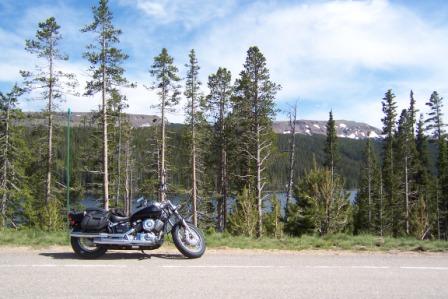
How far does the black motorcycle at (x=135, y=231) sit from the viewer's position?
26.2 ft

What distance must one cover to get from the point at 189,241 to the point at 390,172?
44.9 meters

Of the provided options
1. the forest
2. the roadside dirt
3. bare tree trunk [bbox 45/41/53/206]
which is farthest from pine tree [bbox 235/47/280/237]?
the roadside dirt

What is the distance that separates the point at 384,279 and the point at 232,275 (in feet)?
7.79

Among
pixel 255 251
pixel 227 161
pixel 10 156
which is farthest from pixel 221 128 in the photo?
pixel 255 251

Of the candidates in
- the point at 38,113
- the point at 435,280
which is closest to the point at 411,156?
the point at 38,113

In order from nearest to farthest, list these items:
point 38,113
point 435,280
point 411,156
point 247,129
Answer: point 435,280 < point 38,113 < point 247,129 < point 411,156

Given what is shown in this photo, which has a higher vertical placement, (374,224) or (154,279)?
(154,279)

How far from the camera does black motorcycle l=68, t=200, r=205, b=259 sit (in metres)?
7.98

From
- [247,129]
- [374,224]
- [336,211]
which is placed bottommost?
[374,224]

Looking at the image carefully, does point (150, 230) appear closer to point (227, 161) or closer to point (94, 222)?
point (94, 222)

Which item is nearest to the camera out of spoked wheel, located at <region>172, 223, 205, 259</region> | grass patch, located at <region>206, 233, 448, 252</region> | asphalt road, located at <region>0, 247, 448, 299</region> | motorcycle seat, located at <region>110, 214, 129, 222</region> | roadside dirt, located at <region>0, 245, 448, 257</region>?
asphalt road, located at <region>0, 247, 448, 299</region>

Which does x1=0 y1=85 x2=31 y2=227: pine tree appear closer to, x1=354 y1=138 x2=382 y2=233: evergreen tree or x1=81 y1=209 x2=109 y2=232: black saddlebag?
x1=81 y1=209 x2=109 y2=232: black saddlebag

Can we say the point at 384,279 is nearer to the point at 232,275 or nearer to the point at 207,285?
the point at 232,275

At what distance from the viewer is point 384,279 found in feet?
21.7
